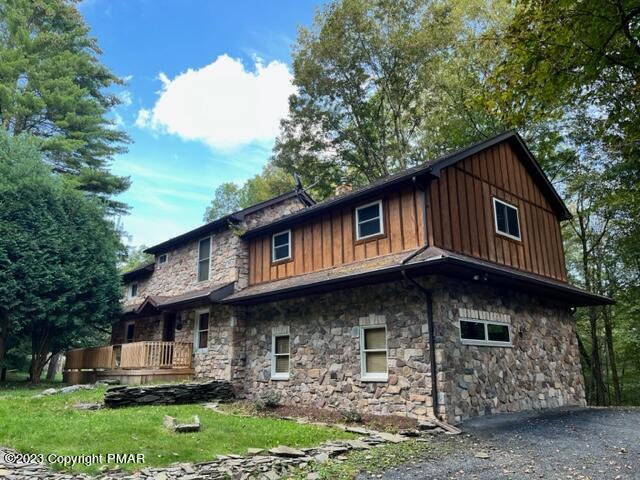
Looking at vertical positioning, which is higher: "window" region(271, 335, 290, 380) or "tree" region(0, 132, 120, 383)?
"tree" region(0, 132, 120, 383)

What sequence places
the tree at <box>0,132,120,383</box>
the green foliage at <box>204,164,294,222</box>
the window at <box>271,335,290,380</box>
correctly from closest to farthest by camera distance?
1. the window at <box>271,335,290,380</box>
2. the tree at <box>0,132,120,383</box>
3. the green foliage at <box>204,164,294,222</box>

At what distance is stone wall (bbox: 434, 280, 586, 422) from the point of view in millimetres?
9094

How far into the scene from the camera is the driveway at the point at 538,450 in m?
5.68

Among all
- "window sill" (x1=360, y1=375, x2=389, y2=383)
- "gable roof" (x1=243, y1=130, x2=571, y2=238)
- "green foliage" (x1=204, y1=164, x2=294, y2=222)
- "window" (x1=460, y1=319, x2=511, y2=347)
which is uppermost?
"green foliage" (x1=204, y1=164, x2=294, y2=222)

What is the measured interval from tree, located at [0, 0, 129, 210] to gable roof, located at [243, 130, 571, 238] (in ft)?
49.2

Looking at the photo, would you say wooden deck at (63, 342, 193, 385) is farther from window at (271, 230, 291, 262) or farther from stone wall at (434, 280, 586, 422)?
stone wall at (434, 280, 586, 422)

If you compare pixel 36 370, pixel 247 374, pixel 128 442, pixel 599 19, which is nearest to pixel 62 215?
pixel 36 370

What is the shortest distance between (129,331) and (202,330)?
20.5 ft

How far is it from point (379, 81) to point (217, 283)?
1312 centimetres

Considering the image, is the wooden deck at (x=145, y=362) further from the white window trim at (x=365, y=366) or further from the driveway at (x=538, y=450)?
the driveway at (x=538, y=450)

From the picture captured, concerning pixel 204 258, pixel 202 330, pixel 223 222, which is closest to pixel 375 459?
pixel 202 330

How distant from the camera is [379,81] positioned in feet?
72.5

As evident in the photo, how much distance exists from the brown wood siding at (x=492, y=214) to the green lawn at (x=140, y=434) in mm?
5065

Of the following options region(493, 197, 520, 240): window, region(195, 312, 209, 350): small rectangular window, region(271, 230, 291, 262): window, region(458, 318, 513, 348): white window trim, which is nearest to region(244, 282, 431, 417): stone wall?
region(458, 318, 513, 348): white window trim
